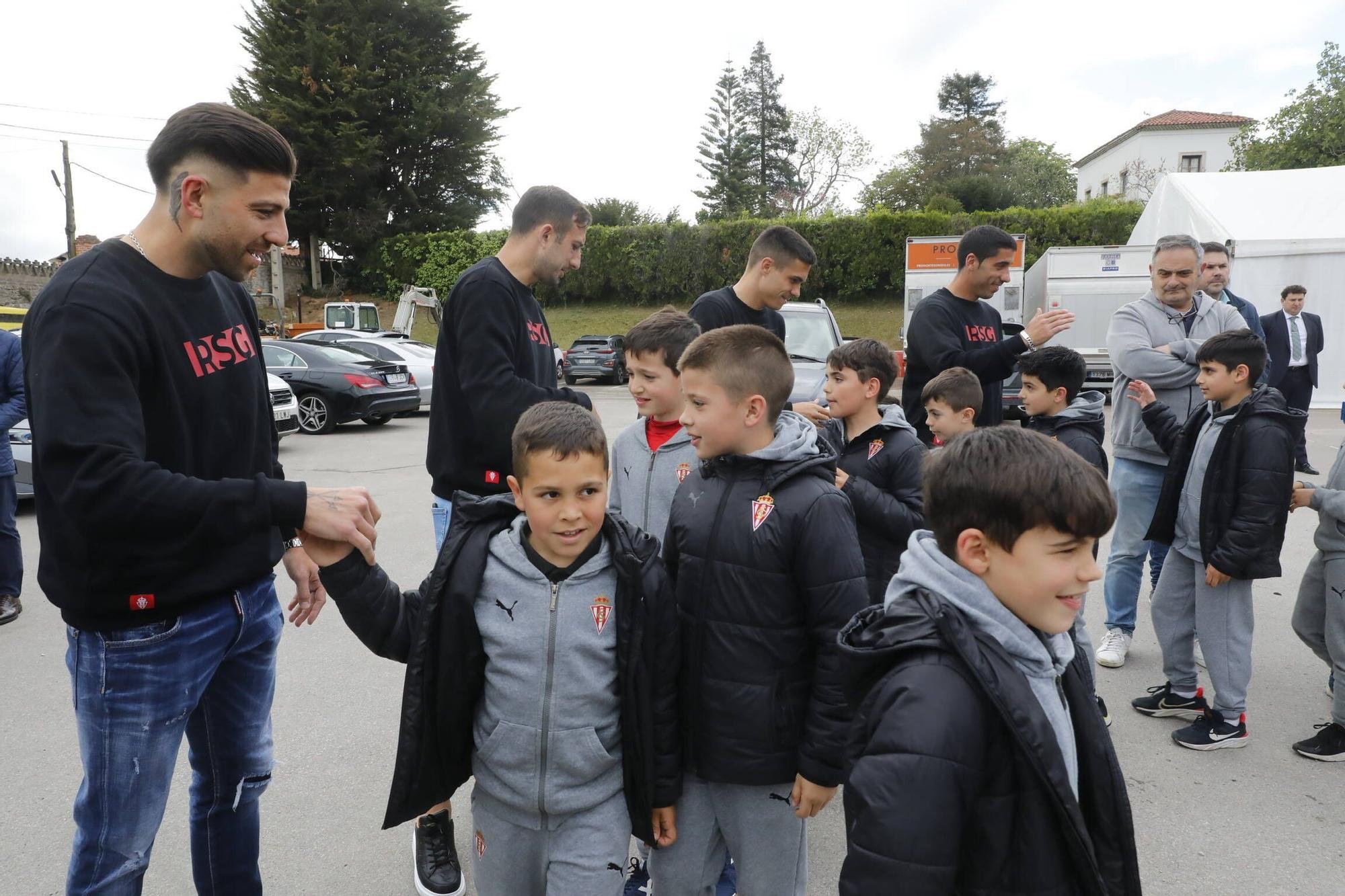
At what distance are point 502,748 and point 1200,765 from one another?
3118 mm

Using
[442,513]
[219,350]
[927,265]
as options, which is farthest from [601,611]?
[927,265]

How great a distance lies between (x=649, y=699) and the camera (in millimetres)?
1996

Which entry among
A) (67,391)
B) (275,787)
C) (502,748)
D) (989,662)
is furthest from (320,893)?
(989,662)

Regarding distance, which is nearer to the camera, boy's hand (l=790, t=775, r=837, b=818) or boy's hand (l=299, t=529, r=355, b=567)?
boy's hand (l=299, t=529, r=355, b=567)

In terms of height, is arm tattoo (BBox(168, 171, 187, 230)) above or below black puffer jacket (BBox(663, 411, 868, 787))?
above

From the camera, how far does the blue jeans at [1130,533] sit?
4.39 m

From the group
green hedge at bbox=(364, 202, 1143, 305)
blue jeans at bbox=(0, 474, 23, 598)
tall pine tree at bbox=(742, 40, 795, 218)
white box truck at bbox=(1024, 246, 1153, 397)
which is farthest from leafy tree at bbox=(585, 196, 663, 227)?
blue jeans at bbox=(0, 474, 23, 598)

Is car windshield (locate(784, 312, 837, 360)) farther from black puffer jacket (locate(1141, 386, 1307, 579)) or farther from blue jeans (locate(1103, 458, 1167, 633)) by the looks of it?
black puffer jacket (locate(1141, 386, 1307, 579))

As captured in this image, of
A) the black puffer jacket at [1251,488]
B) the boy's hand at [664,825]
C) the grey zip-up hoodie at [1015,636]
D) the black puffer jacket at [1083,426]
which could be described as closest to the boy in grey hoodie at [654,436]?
the boy's hand at [664,825]

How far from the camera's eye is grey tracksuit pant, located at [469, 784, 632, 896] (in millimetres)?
1945

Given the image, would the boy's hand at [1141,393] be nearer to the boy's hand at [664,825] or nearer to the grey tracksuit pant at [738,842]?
the grey tracksuit pant at [738,842]

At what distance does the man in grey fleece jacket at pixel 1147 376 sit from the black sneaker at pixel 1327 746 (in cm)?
96

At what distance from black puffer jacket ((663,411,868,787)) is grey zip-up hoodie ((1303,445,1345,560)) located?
2542mm

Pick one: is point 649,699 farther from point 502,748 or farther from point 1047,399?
point 1047,399
